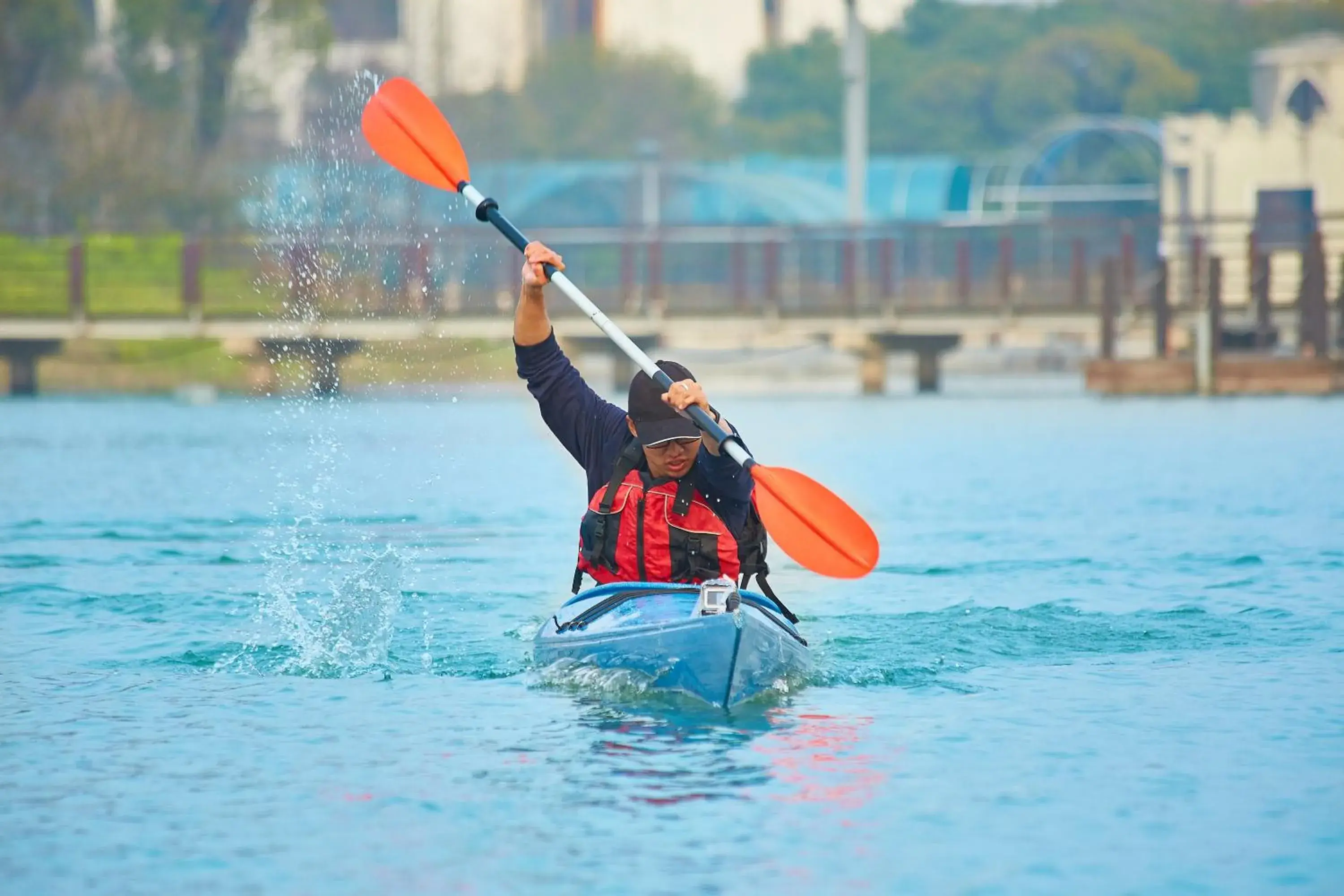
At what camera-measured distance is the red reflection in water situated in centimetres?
728

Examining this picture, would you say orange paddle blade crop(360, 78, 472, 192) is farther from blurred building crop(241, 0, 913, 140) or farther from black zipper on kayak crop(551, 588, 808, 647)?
blurred building crop(241, 0, 913, 140)

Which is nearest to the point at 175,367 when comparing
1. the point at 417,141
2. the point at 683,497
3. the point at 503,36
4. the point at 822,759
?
the point at 503,36

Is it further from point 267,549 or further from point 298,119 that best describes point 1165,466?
point 298,119

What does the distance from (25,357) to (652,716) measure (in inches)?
1152

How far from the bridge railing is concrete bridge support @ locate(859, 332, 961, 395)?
63cm

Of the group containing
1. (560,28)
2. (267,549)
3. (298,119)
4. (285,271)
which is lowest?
(267,549)

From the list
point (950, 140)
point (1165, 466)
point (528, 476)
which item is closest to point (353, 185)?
point (528, 476)

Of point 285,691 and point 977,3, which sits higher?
point 977,3

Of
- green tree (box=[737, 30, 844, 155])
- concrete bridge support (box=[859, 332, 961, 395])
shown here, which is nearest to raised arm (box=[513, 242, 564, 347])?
concrete bridge support (box=[859, 332, 961, 395])

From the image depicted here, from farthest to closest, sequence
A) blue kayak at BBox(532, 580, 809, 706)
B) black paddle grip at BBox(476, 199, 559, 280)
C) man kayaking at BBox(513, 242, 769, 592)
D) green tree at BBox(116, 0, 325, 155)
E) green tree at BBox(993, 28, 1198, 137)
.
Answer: green tree at BBox(993, 28, 1198, 137), green tree at BBox(116, 0, 325, 155), black paddle grip at BBox(476, 199, 559, 280), man kayaking at BBox(513, 242, 769, 592), blue kayak at BBox(532, 580, 809, 706)

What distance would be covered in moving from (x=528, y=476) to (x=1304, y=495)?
745cm

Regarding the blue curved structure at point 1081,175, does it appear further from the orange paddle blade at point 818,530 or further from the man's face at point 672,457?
the man's face at point 672,457

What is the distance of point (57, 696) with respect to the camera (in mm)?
9133

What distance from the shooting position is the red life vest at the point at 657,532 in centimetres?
855
